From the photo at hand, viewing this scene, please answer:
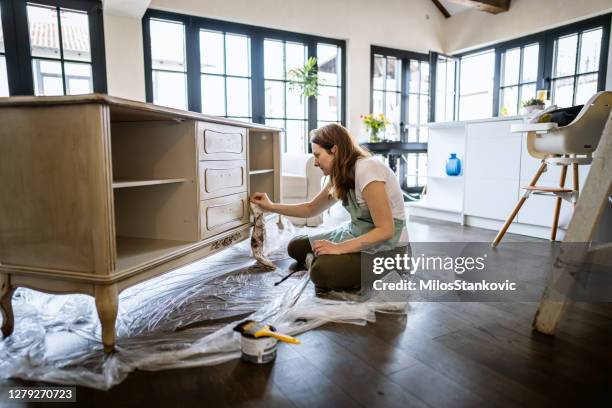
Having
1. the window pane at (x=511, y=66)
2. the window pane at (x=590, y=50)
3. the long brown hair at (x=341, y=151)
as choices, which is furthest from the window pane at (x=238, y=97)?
the window pane at (x=590, y=50)

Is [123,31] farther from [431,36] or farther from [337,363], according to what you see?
[431,36]

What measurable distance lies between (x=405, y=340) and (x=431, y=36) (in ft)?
18.8

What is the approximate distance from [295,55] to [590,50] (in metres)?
3.38

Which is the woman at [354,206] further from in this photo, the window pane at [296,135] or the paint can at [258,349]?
the window pane at [296,135]

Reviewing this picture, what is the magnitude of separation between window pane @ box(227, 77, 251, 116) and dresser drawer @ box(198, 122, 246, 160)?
9.01 ft

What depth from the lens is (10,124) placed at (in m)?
1.27

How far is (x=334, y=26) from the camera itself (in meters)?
5.20

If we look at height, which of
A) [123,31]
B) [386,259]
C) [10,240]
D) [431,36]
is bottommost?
[386,259]

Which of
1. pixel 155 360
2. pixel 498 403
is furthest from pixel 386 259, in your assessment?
pixel 155 360

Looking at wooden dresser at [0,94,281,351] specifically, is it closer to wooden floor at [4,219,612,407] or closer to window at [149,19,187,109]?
wooden floor at [4,219,612,407]

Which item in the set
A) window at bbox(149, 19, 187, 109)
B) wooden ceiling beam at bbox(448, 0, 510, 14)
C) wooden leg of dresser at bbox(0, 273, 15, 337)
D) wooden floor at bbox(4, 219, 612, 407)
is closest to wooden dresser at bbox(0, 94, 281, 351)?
wooden leg of dresser at bbox(0, 273, 15, 337)

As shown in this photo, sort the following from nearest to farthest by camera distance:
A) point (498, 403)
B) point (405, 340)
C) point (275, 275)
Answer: point (498, 403) → point (405, 340) → point (275, 275)

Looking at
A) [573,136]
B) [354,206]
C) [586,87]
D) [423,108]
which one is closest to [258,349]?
[354,206]

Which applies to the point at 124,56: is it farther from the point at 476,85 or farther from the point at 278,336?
the point at 476,85
